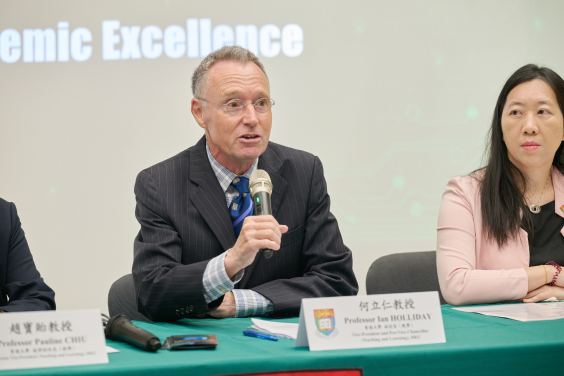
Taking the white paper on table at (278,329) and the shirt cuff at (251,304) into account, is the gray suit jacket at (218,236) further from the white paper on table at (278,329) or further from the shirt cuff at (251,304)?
the white paper on table at (278,329)

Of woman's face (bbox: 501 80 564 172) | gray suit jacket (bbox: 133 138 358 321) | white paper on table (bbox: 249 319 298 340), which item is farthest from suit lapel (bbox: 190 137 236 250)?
woman's face (bbox: 501 80 564 172)

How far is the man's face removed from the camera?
209 cm

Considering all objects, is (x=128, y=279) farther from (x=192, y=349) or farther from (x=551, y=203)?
(x=551, y=203)

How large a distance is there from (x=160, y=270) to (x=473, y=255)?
4.03ft

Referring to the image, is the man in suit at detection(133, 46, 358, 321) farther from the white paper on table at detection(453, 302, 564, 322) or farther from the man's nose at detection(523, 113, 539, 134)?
the man's nose at detection(523, 113, 539, 134)

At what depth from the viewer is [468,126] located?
12.6ft

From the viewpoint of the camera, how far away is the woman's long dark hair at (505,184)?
2.21 m

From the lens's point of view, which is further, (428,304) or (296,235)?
(296,235)

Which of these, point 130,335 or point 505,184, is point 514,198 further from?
point 130,335

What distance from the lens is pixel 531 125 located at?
88.3 inches

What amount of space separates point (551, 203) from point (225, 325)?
1.54 m

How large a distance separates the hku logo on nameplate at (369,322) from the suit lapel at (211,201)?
0.86 m

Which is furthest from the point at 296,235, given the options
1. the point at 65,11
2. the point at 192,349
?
the point at 65,11

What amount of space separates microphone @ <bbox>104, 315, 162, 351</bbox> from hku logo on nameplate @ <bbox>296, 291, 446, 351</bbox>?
0.32 metres
